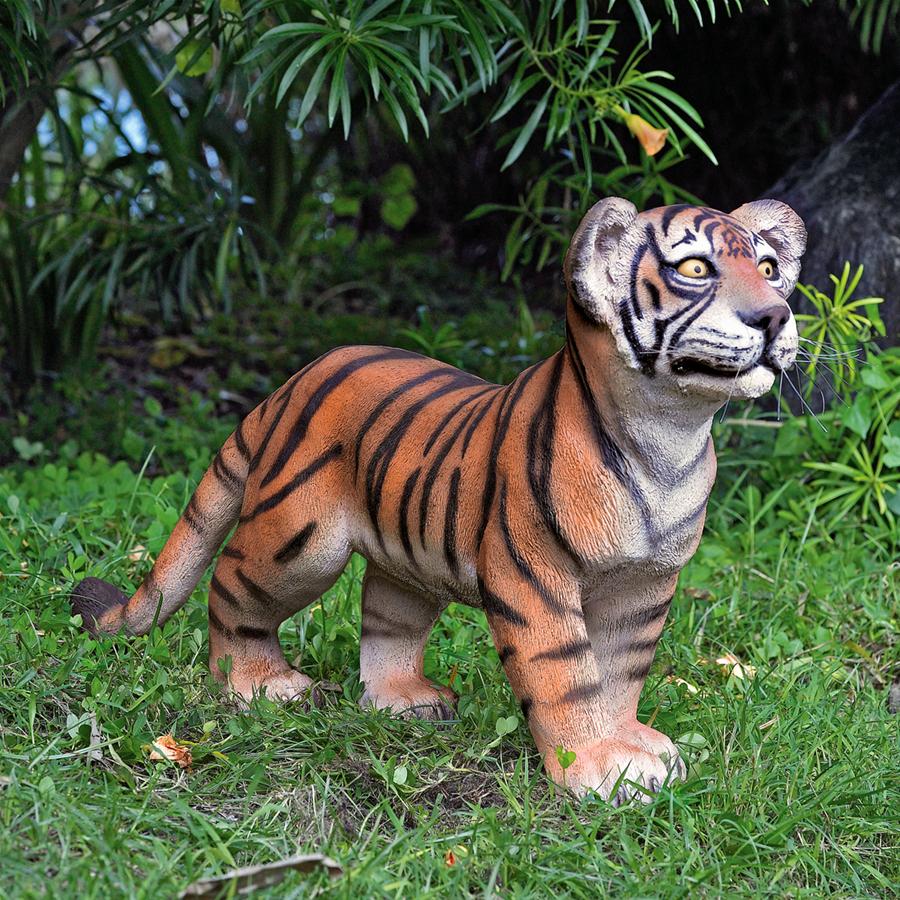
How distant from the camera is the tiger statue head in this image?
203cm

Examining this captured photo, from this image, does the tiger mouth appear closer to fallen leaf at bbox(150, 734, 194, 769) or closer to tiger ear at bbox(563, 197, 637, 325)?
tiger ear at bbox(563, 197, 637, 325)

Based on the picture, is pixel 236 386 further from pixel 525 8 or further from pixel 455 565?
pixel 455 565

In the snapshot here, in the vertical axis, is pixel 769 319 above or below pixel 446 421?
above

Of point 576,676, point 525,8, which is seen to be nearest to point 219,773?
point 576,676

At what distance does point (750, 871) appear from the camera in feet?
7.14

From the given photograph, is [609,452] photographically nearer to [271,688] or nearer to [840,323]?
[271,688]

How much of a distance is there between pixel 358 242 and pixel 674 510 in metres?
5.54

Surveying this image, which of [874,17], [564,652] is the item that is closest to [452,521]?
[564,652]

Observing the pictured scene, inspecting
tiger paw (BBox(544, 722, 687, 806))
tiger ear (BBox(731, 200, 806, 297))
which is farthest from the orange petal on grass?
tiger paw (BBox(544, 722, 687, 806))

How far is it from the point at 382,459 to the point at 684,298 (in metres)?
0.71

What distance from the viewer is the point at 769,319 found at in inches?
79.7

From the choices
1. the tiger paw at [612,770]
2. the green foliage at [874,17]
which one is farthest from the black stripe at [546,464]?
the green foliage at [874,17]

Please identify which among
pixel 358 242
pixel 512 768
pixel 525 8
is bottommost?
pixel 358 242

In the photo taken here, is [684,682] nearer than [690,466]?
No
